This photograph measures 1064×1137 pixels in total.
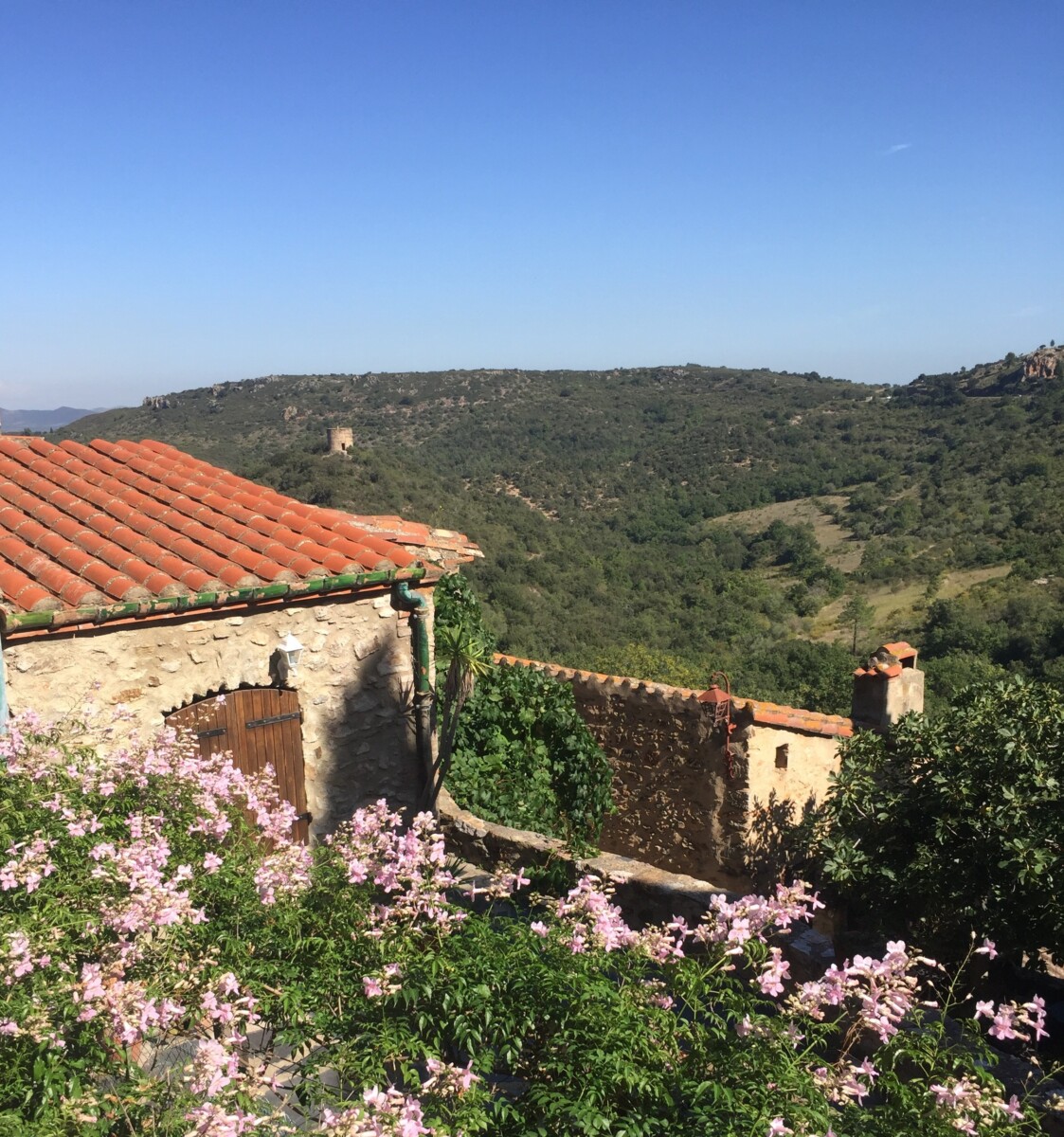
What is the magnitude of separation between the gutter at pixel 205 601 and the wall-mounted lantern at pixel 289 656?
0.28 metres

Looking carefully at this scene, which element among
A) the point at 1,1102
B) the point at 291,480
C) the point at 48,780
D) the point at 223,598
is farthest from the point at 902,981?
the point at 291,480

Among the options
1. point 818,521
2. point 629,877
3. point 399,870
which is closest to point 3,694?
point 399,870

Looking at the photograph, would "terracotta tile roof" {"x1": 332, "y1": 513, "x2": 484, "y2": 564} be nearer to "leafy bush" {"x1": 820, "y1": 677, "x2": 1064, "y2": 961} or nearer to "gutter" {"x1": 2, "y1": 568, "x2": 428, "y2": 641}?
"gutter" {"x1": 2, "y1": 568, "x2": 428, "y2": 641}

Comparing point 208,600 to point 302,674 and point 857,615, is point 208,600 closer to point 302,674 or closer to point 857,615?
point 302,674

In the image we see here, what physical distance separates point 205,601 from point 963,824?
4411 mm

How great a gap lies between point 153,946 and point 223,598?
9.98 feet

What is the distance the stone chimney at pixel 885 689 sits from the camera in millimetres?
7574

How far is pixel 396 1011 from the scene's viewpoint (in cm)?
280

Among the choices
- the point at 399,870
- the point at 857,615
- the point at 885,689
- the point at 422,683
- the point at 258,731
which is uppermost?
the point at 399,870

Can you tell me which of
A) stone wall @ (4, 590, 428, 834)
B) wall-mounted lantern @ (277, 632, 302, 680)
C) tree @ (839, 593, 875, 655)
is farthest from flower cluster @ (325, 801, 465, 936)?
tree @ (839, 593, 875, 655)

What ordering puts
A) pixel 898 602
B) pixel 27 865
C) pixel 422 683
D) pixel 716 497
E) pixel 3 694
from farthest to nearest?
pixel 716 497
pixel 898 602
pixel 422 683
pixel 3 694
pixel 27 865

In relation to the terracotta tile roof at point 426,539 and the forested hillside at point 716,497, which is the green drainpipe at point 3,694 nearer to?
the terracotta tile roof at point 426,539

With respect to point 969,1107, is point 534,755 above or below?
below

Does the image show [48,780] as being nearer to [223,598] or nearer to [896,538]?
[223,598]
